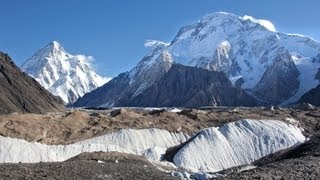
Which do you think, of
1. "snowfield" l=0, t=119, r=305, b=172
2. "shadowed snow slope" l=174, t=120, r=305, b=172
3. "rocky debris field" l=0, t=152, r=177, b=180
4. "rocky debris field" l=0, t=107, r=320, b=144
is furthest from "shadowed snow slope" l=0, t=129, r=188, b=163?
"rocky debris field" l=0, t=152, r=177, b=180

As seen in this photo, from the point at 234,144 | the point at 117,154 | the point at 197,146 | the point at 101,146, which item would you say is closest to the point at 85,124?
A: the point at 101,146

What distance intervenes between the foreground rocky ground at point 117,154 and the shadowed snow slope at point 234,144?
22.2ft

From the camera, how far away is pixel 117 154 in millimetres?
55531

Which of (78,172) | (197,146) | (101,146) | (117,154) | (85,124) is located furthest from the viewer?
(85,124)

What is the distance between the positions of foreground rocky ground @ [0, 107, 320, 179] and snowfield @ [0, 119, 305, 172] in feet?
10.9

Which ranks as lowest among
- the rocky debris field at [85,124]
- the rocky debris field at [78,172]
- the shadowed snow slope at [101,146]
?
the rocky debris field at [78,172]

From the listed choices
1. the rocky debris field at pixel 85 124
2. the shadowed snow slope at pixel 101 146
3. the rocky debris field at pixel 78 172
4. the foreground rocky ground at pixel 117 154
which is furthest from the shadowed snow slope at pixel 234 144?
the rocky debris field at pixel 78 172

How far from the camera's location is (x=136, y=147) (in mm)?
76812

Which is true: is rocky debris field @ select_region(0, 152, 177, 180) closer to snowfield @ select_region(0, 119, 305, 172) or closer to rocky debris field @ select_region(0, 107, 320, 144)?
snowfield @ select_region(0, 119, 305, 172)

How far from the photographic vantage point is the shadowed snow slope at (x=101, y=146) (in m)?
66.2

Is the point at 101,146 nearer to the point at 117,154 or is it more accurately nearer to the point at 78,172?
the point at 117,154

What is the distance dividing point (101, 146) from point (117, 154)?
19.1 meters

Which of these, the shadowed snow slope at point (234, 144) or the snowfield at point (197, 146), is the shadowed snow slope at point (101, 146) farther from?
the shadowed snow slope at point (234, 144)

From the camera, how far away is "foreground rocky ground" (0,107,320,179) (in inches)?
1323
